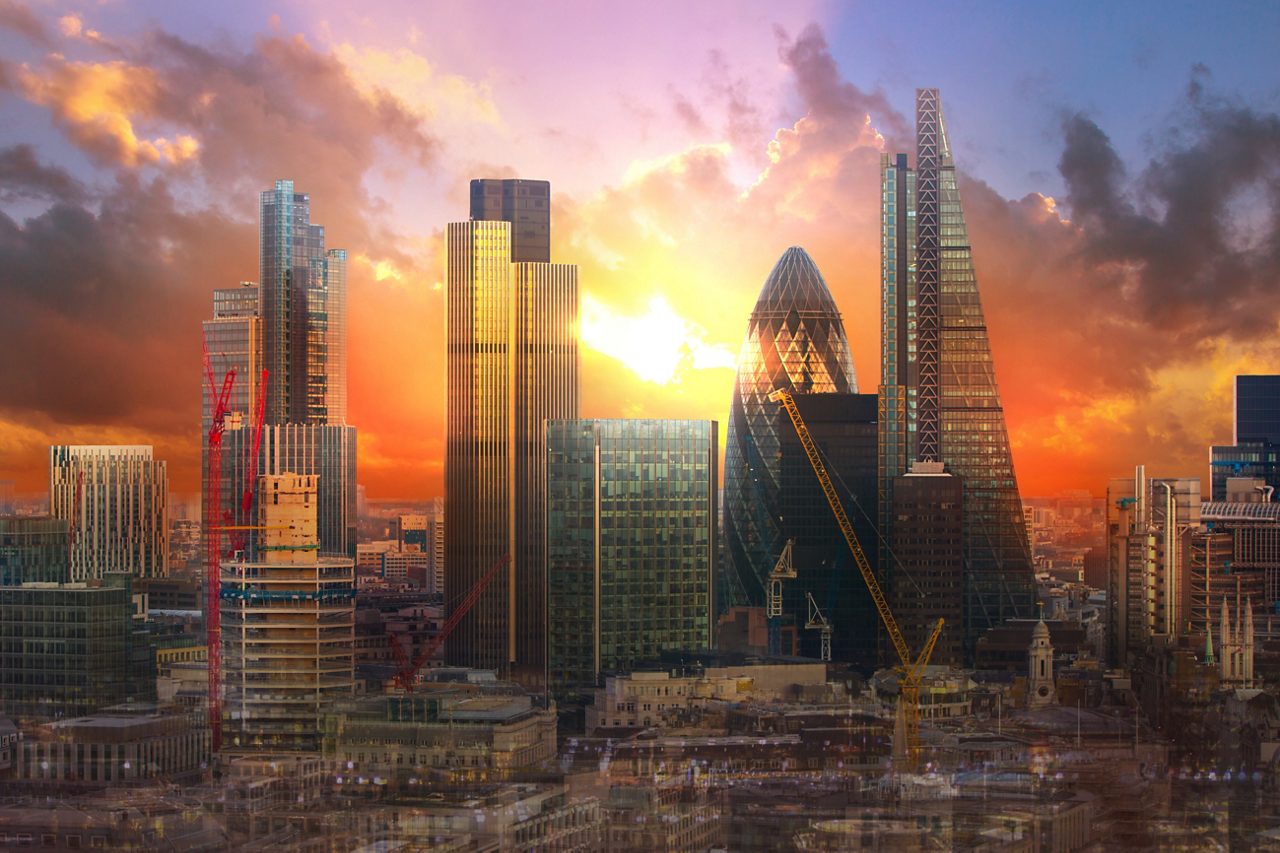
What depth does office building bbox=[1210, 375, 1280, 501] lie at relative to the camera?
44844mm

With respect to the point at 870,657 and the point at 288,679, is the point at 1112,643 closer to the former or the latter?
the point at 870,657

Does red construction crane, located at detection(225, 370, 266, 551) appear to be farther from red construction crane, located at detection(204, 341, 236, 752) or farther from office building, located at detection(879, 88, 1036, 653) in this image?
office building, located at detection(879, 88, 1036, 653)

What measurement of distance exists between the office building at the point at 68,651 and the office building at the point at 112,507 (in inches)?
182

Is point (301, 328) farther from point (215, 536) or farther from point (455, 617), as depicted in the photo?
point (215, 536)

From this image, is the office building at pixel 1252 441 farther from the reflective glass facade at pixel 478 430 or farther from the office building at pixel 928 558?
the reflective glass facade at pixel 478 430

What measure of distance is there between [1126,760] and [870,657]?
525 inches

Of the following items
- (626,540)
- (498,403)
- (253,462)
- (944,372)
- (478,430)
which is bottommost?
(626,540)

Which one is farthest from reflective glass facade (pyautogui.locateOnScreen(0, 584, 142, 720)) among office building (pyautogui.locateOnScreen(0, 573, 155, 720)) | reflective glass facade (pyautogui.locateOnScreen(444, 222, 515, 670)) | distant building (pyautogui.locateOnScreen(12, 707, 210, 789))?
reflective glass facade (pyautogui.locateOnScreen(444, 222, 515, 670))

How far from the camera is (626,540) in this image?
142 feet

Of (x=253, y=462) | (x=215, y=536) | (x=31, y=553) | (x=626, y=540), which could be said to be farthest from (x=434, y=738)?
(x=253, y=462)

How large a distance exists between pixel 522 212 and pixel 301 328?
24.6 ft

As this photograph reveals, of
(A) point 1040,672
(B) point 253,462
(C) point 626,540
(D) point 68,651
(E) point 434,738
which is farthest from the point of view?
(B) point 253,462

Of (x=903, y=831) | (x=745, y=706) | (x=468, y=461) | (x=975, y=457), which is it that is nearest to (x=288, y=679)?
(x=745, y=706)

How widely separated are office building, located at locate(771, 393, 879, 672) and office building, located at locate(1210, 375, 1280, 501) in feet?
23.7
